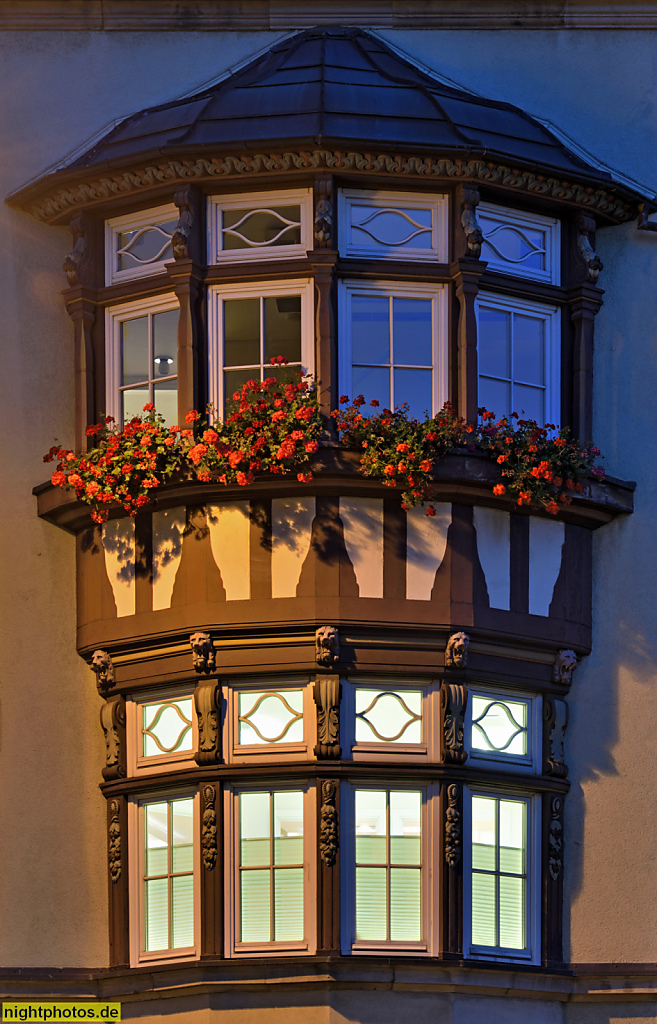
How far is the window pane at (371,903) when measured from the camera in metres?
12.8

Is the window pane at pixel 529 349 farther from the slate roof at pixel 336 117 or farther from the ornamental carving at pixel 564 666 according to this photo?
the ornamental carving at pixel 564 666

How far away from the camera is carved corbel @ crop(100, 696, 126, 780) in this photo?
13.5 metres

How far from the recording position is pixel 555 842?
43.7 feet

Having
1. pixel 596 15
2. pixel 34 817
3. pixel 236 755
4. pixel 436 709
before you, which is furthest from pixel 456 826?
pixel 596 15

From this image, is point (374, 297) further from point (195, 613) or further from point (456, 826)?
point (456, 826)

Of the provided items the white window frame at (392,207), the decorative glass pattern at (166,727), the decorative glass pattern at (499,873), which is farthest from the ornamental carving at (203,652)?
the white window frame at (392,207)

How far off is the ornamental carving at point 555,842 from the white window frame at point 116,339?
14.5ft

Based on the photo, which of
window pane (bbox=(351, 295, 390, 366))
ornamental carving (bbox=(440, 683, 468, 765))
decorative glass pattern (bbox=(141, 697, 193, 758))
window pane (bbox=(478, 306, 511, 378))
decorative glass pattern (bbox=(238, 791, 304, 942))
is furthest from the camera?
window pane (bbox=(478, 306, 511, 378))

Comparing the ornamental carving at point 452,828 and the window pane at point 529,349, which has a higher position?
the window pane at point 529,349

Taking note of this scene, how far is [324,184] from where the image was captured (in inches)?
534

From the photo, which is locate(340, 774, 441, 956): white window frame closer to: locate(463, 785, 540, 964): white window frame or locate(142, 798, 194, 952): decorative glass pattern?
locate(463, 785, 540, 964): white window frame

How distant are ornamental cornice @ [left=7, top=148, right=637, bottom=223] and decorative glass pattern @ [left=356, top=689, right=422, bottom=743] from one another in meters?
3.93

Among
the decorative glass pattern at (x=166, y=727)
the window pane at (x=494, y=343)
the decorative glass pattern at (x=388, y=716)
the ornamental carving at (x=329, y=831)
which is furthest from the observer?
the window pane at (x=494, y=343)

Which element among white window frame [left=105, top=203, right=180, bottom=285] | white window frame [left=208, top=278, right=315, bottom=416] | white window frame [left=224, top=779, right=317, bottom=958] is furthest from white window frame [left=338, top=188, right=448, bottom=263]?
white window frame [left=224, top=779, right=317, bottom=958]
